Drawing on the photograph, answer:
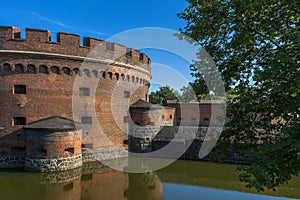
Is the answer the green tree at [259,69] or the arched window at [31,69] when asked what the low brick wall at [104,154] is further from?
the green tree at [259,69]

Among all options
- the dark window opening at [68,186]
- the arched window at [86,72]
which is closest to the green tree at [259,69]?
the dark window opening at [68,186]

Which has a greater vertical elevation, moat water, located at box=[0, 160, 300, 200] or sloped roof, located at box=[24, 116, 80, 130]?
sloped roof, located at box=[24, 116, 80, 130]

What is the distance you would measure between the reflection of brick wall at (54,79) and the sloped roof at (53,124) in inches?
13.6

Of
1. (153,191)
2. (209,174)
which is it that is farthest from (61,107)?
(209,174)

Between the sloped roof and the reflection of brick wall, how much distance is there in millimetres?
346

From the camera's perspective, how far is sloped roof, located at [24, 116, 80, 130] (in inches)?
377

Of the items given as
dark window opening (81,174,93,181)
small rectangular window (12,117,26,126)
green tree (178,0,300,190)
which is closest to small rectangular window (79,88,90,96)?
small rectangular window (12,117,26,126)

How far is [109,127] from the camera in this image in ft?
41.0

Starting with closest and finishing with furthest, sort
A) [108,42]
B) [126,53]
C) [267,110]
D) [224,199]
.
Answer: [267,110] < [224,199] < [108,42] < [126,53]

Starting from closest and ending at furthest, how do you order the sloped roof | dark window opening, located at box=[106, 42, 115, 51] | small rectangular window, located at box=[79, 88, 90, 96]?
the sloped roof
small rectangular window, located at box=[79, 88, 90, 96]
dark window opening, located at box=[106, 42, 115, 51]

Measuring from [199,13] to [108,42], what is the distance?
8230 mm

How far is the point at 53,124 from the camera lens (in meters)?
9.82

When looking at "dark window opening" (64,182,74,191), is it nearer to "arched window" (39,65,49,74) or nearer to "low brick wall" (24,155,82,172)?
"low brick wall" (24,155,82,172)

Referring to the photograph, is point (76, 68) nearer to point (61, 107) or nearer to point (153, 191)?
point (61, 107)
